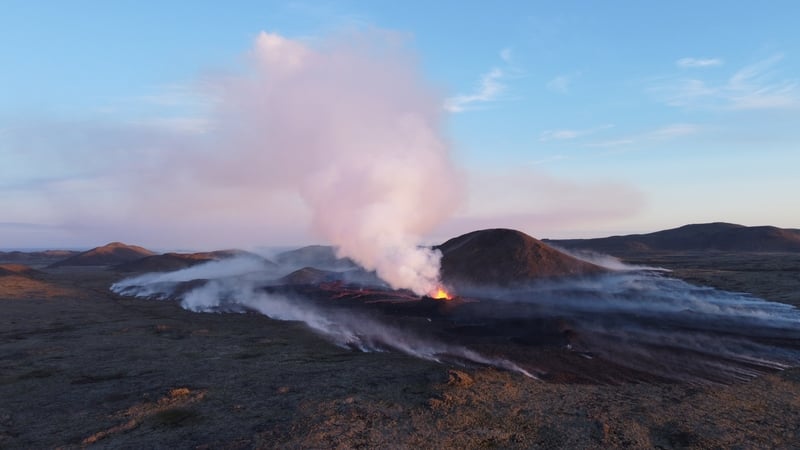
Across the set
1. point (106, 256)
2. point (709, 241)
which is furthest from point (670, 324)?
point (106, 256)

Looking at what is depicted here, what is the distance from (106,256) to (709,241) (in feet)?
551

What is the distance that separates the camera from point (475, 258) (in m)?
53.0

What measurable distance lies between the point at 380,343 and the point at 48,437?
48.8ft

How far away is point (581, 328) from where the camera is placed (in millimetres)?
27766

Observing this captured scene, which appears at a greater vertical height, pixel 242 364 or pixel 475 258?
pixel 475 258

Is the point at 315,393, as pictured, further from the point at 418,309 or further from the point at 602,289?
the point at 602,289

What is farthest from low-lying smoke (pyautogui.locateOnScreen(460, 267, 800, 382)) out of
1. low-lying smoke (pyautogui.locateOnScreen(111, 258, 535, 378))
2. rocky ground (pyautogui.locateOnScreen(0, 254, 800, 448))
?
low-lying smoke (pyautogui.locateOnScreen(111, 258, 535, 378))

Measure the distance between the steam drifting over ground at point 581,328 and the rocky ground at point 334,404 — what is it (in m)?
2.29

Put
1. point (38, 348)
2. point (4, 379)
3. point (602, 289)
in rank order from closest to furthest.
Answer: point (4, 379)
point (38, 348)
point (602, 289)

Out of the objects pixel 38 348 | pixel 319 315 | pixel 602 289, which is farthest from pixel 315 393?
pixel 602 289

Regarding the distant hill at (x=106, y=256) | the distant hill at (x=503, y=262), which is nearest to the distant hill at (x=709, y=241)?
the distant hill at (x=503, y=262)

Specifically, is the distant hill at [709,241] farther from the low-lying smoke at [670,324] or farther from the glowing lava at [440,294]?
Result: the glowing lava at [440,294]

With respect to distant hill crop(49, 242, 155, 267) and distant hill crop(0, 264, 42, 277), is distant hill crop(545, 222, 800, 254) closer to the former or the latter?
distant hill crop(0, 264, 42, 277)

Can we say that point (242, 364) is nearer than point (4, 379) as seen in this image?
No
